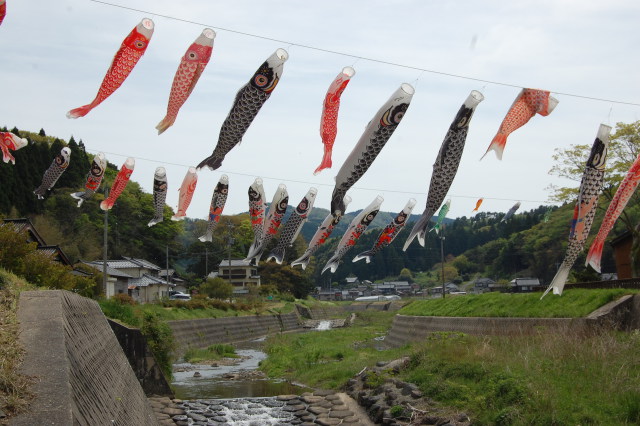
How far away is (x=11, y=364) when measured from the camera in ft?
22.1

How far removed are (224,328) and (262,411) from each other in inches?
1063

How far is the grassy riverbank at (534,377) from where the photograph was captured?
34.2ft

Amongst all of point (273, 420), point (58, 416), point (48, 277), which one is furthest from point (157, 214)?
point (58, 416)

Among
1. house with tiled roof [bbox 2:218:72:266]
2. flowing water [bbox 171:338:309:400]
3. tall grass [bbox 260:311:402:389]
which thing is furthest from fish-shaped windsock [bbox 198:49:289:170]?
house with tiled roof [bbox 2:218:72:266]

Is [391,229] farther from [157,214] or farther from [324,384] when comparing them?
[324,384]

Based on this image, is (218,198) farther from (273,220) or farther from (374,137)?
(374,137)

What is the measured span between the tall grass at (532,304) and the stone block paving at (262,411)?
7497 millimetres

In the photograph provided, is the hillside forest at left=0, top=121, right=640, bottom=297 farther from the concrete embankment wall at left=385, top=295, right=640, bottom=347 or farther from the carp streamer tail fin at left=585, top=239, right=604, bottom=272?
the carp streamer tail fin at left=585, top=239, right=604, bottom=272

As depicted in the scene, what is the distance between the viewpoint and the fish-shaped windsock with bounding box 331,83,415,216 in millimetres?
11461

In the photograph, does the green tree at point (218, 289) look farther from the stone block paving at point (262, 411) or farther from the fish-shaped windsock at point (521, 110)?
the fish-shaped windsock at point (521, 110)

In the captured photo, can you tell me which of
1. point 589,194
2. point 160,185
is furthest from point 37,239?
point 589,194

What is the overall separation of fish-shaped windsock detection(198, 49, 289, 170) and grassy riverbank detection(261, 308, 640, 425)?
722 centimetres

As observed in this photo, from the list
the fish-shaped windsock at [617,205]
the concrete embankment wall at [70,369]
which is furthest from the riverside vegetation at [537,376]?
the concrete embankment wall at [70,369]

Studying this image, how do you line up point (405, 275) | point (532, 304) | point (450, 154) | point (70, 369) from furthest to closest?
point (405, 275)
point (532, 304)
point (450, 154)
point (70, 369)
